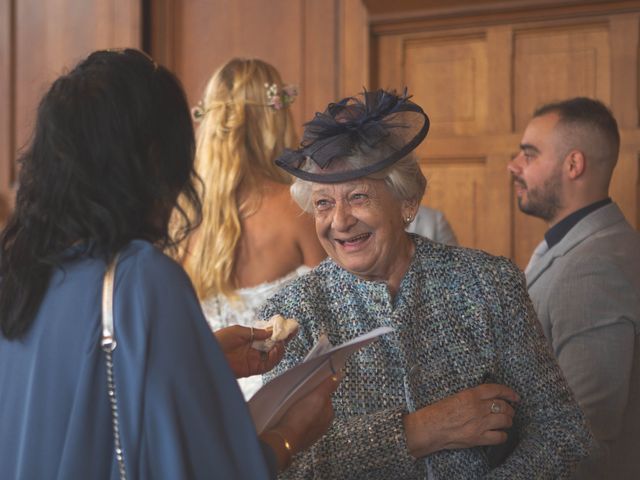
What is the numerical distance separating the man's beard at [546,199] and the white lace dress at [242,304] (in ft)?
2.91

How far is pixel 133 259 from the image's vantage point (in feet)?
4.25

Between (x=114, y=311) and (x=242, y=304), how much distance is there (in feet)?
5.79

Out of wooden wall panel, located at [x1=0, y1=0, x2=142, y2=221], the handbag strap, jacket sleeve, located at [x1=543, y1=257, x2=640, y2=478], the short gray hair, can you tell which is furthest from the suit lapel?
wooden wall panel, located at [x1=0, y1=0, x2=142, y2=221]

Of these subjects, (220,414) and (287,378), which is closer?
(220,414)

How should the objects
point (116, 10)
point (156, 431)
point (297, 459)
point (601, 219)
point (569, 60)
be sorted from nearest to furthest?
point (156, 431) → point (297, 459) → point (601, 219) → point (569, 60) → point (116, 10)

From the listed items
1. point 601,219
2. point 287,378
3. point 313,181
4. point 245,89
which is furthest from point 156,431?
point 601,219

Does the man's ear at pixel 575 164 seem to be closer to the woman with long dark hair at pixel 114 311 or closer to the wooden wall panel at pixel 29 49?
the woman with long dark hair at pixel 114 311

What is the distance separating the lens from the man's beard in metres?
3.28

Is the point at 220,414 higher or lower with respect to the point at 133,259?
lower

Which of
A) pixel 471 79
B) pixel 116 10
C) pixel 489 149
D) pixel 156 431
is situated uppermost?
pixel 116 10

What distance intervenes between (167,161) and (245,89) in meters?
1.76

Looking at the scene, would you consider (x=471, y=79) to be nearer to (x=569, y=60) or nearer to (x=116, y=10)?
(x=569, y=60)

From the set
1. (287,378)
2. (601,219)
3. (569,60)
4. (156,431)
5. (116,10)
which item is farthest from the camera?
(116,10)

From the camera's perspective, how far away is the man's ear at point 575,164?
3.25 metres
